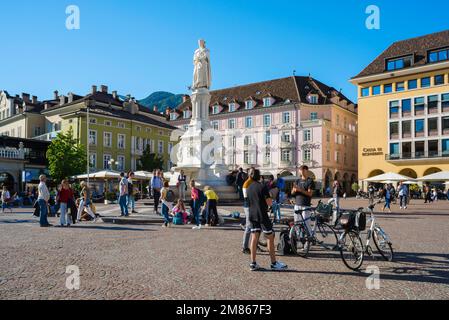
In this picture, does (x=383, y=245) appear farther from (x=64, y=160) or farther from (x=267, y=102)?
(x=267, y=102)

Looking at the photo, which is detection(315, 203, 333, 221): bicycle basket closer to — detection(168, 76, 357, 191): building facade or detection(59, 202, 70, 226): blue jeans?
detection(59, 202, 70, 226): blue jeans

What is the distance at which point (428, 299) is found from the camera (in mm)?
5855

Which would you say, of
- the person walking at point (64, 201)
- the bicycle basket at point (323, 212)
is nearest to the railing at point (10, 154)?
the person walking at point (64, 201)

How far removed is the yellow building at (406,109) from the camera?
2009 inches

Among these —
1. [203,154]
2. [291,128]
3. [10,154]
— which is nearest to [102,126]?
[10,154]

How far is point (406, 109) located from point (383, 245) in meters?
50.0

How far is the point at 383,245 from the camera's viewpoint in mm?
8891

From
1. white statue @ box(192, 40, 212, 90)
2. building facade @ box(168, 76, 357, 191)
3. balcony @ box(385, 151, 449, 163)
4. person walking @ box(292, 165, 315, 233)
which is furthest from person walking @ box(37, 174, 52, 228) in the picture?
building facade @ box(168, 76, 357, 191)

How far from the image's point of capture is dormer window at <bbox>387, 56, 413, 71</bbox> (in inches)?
2106

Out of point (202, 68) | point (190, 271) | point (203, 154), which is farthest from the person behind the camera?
point (202, 68)

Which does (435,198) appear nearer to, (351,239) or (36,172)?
(351,239)

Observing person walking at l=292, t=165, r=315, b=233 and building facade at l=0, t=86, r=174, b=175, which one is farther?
building facade at l=0, t=86, r=174, b=175

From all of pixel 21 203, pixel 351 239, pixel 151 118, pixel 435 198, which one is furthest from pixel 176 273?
pixel 151 118

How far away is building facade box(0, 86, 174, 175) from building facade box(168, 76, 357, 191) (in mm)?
11965
